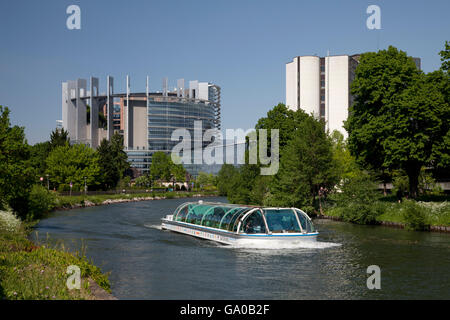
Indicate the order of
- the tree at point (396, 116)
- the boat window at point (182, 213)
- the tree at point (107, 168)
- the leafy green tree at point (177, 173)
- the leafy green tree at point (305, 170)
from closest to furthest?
the boat window at point (182, 213) < the tree at point (396, 116) < the leafy green tree at point (305, 170) < the tree at point (107, 168) < the leafy green tree at point (177, 173)

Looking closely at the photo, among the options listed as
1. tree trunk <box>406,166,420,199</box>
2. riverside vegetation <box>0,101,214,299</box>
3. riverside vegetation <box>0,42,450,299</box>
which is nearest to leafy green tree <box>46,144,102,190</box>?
riverside vegetation <box>0,101,214,299</box>

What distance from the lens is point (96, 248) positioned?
32938 mm

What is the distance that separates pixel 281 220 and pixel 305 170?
26.6m

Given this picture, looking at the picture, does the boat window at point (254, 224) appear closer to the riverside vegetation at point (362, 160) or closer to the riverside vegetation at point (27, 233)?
the riverside vegetation at point (27, 233)

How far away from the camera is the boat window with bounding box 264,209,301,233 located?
111 ft

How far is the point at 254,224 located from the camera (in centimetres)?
3403

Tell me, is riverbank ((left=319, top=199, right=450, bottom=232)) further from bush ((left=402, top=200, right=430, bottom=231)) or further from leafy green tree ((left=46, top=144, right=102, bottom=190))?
leafy green tree ((left=46, top=144, right=102, bottom=190))

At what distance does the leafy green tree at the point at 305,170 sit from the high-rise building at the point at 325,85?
61.6 m

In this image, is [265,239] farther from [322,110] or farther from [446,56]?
[322,110]

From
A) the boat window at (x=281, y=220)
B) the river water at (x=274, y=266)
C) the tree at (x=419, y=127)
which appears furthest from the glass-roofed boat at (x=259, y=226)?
the tree at (x=419, y=127)

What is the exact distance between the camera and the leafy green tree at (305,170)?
5869 centimetres

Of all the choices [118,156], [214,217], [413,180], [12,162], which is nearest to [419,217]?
[413,180]
